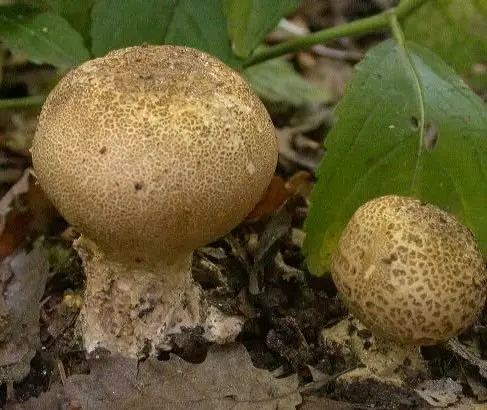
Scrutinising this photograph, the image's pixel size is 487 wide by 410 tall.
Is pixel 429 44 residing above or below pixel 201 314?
above

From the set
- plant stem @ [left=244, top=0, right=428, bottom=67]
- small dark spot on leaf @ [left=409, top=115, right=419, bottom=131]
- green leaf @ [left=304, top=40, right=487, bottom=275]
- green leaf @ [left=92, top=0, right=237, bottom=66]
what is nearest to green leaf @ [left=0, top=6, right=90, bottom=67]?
green leaf @ [left=92, top=0, right=237, bottom=66]

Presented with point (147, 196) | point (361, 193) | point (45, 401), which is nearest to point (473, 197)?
point (361, 193)

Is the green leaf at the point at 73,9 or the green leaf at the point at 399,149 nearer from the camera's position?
the green leaf at the point at 399,149

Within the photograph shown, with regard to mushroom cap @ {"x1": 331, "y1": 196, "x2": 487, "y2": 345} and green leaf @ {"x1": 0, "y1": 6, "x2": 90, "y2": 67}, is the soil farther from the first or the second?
green leaf @ {"x1": 0, "y1": 6, "x2": 90, "y2": 67}

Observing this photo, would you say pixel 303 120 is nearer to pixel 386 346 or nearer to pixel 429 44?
pixel 429 44

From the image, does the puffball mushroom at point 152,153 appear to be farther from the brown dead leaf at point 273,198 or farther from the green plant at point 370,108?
the brown dead leaf at point 273,198

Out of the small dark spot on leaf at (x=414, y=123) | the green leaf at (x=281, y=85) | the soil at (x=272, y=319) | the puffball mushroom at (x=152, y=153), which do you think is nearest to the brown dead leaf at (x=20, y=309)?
the soil at (x=272, y=319)

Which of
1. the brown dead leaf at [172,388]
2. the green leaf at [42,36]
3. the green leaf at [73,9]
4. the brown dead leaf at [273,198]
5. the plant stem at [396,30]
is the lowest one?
the brown dead leaf at [273,198]
